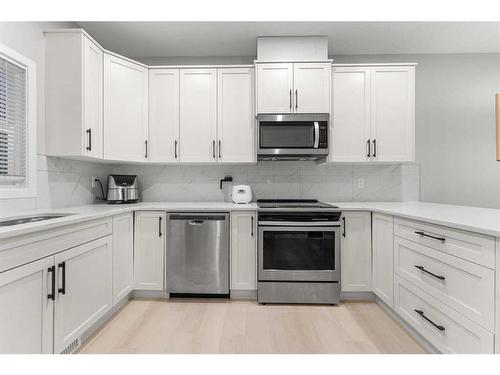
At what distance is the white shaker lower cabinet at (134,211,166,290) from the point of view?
2572 mm

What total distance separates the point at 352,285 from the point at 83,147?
2.69 metres

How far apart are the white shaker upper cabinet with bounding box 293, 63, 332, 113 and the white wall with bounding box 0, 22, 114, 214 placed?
7.27 ft

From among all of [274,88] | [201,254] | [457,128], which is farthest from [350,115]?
[201,254]

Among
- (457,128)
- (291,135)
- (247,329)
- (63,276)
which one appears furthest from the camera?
(457,128)

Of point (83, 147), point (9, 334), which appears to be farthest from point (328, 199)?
point (9, 334)

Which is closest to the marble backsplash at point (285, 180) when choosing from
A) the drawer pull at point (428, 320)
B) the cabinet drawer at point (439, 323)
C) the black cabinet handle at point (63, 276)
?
the cabinet drawer at point (439, 323)

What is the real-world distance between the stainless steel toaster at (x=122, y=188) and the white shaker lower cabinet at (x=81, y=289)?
2.49ft

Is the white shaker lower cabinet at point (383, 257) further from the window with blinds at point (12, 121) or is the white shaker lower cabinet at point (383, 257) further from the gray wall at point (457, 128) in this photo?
the window with blinds at point (12, 121)

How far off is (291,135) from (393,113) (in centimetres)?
109

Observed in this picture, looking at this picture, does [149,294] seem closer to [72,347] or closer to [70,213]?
[72,347]

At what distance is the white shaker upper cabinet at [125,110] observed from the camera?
2.53 meters

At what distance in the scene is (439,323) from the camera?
159 cm

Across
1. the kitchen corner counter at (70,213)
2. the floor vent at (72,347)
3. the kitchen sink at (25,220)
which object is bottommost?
the floor vent at (72,347)

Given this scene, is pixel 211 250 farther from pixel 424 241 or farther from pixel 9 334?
pixel 424 241
